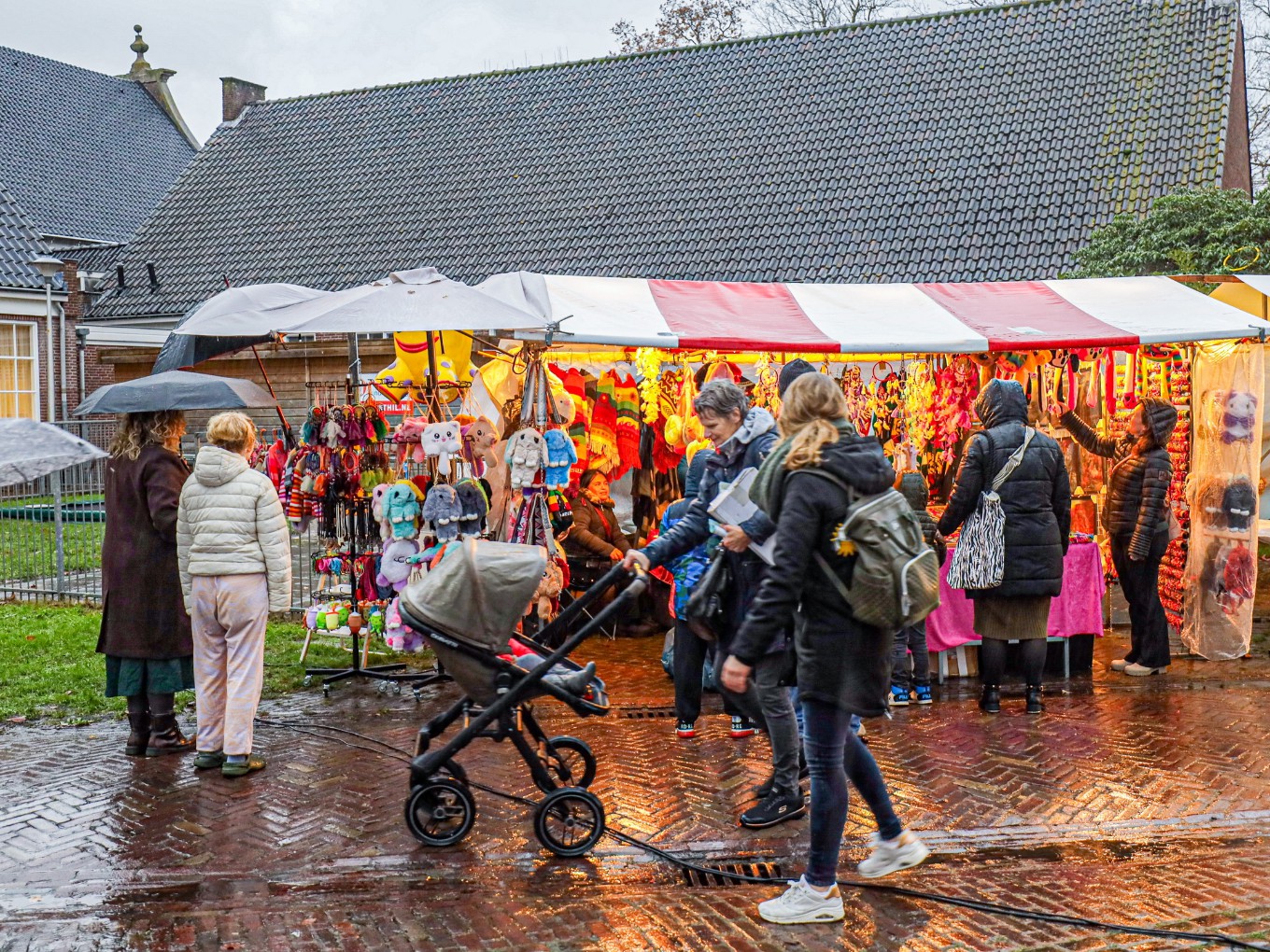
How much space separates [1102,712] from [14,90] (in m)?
29.5

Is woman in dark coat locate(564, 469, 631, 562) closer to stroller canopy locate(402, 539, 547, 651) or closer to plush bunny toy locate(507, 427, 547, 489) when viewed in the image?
plush bunny toy locate(507, 427, 547, 489)

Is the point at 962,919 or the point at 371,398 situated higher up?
the point at 371,398

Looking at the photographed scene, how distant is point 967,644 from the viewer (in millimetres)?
7695

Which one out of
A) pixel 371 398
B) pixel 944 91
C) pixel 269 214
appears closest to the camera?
pixel 371 398

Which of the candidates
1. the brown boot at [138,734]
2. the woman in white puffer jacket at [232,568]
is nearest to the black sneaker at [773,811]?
the woman in white puffer jacket at [232,568]

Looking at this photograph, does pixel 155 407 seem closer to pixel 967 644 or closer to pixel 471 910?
pixel 471 910

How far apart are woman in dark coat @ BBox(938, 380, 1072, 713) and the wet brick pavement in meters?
0.58

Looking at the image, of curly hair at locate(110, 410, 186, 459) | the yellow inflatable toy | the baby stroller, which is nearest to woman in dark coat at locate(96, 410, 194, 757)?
curly hair at locate(110, 410, 186, 459)

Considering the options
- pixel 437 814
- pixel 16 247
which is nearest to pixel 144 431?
pixel 437 814

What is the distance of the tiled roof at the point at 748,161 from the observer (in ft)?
60.2

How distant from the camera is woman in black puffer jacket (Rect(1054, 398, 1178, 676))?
7.45 metres

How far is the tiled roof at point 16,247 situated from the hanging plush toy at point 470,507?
17688 millimetres

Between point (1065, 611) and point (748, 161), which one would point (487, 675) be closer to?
point (1065, 611)

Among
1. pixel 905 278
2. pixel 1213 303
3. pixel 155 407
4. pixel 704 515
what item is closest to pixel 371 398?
pixel 155 407
